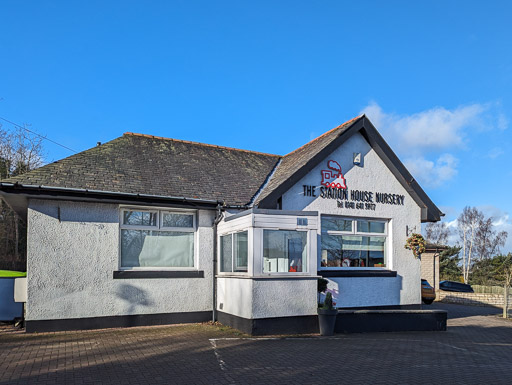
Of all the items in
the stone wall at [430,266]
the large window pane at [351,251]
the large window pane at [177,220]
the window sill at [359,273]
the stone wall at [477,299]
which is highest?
the large window pane at [177,220]

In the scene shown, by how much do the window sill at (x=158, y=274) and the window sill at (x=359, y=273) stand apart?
3513mm

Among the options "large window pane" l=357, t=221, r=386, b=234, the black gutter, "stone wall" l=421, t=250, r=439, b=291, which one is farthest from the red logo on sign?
"stone wall" l=421, t=250, r=439, b=291

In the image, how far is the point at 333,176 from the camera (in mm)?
13469

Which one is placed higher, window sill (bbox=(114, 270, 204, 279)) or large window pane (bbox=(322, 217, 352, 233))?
large window pane (bbox=(322, 217, 352, 233))

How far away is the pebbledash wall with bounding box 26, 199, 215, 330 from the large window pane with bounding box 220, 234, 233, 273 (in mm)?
1043

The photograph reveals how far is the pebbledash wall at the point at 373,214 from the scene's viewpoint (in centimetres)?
1284

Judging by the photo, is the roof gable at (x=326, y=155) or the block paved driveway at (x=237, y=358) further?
the roof gable at (x=326, y=155)

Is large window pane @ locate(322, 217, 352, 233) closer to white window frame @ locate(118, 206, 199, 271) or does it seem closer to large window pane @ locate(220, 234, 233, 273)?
large window pane @ locate(220, 234, 233, 273)

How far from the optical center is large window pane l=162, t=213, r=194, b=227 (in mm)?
11842

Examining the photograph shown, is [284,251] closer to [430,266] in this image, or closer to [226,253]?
[226,253]

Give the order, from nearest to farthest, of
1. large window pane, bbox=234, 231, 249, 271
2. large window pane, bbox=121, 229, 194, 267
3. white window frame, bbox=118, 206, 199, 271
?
large window pane, bbox=234, 231, 249, 271
white window frame, bbox=118, 206, 199, 271
large window pane, bbox=121, 229, 194, 267

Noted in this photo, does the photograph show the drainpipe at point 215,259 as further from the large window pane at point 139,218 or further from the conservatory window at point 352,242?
the conservatory window at point 352,242

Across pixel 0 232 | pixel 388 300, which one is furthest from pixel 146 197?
pixel 0 232

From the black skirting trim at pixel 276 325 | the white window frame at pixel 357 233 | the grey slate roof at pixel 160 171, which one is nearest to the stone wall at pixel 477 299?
the white window frame at pixel 357 233
